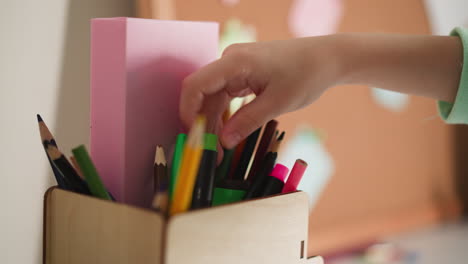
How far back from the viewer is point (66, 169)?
30 cm

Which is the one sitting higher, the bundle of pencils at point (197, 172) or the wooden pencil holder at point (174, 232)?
the bundle of pencils at point (197, 172)

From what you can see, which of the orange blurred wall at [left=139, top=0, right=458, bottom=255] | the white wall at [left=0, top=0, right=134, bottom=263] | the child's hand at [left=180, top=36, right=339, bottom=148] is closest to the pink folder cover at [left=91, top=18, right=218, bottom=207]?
the child's hand at [left=180, top=36, right=339, bottom=148]

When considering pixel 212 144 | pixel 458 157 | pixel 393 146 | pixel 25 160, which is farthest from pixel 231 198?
pixel 458 157

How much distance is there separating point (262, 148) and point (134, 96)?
93 mm

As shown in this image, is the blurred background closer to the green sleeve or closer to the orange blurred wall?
the orange blurred wall

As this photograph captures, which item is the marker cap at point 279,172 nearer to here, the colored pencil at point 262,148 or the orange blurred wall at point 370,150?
the colored pencil at point 262,148

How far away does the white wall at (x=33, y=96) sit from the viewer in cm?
42

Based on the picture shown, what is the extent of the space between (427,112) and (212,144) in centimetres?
72

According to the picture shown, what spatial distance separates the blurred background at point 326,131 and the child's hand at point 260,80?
0.56 ft

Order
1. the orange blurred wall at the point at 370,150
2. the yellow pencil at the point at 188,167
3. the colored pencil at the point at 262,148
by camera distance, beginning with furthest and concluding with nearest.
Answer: the orange blurred wall at the point at 370,150 < the colored pencil at the point at 262,148 < the yellow pencil at the point at 188,167

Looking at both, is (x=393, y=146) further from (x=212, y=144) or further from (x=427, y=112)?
(x=212, y=144)

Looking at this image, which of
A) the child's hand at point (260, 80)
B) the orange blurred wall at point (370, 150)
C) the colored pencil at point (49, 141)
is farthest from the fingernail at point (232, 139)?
the orange blurred wall at point (370, 150)

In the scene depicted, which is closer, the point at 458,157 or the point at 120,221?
the point at 120,221

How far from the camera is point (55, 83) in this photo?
45 cm
